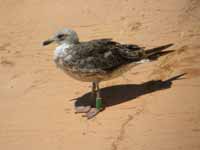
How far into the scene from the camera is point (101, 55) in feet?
30.0

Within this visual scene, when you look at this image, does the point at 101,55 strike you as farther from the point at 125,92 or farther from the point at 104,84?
the point at 104,84

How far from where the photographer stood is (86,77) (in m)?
8.99

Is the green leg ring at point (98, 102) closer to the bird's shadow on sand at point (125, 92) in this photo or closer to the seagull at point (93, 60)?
the seagull at point (93, 60)

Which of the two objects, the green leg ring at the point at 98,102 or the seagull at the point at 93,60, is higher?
the seagull at the point at 93,60

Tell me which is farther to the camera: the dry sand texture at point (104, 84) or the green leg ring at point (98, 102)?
the green leg ring at point (98, 102)

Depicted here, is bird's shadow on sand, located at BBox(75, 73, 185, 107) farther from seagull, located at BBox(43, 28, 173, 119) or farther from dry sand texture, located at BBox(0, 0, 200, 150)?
seagull, located at BBox(43, 28, 173, 119)

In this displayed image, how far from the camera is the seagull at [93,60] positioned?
8930 millimetres

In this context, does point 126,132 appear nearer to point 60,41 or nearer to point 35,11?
point 60,41

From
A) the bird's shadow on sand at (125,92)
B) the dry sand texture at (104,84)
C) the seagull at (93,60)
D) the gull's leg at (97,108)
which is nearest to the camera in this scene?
the dry sand texture at (104,84)

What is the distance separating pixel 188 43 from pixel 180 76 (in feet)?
4.62

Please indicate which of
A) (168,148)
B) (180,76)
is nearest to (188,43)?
(180,76)

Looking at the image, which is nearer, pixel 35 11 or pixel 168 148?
pixel 168 148

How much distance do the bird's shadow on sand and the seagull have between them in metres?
0.17

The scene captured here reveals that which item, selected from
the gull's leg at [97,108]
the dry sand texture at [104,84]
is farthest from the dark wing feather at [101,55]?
the dry sand texture at [104,84]
